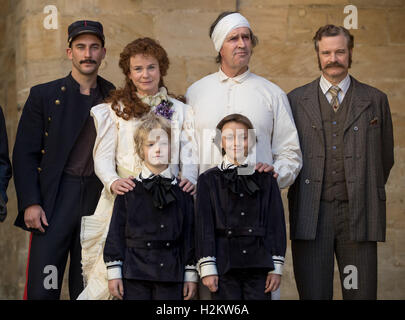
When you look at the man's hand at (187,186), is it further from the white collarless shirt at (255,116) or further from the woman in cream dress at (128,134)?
the white collarless shirt at (255,116)

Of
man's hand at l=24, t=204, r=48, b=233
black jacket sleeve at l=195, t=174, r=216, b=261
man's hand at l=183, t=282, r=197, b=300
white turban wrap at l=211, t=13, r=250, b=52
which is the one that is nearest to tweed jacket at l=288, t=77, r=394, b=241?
white turban wrap at l=211, t=13, r=250, b=52

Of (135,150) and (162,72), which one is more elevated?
(162,72)

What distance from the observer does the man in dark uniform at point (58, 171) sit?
5.41m

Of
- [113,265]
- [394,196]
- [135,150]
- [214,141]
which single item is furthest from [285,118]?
[394,196]

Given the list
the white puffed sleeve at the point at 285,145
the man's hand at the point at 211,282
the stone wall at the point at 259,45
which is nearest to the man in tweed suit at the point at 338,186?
the white puffed sleeve at the point at 285,145

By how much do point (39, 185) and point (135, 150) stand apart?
2.48 ft

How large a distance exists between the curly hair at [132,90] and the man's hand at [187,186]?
1.64ft

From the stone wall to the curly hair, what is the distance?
1916 mm

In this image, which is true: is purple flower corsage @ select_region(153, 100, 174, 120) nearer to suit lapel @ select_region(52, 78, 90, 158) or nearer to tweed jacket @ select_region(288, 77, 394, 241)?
suit lapel @ select_region(52, 78, 90, 158)

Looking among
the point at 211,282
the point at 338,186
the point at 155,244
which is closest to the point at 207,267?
the point at 211,282

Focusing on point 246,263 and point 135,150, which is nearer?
point 246,263

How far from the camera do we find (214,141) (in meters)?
5.20

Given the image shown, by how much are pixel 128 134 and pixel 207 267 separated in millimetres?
956
